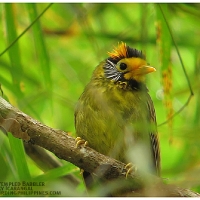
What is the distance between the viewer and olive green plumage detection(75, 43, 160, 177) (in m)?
1.95

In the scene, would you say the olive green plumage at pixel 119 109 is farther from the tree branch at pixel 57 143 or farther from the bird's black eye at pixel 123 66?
the tree branch at pixel 57 143

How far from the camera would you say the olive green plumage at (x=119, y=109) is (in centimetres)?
195

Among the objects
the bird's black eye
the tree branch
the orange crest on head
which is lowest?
the tree branch

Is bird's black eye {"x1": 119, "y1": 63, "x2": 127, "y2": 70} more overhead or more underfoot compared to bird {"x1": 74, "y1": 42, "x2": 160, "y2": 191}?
more overhead

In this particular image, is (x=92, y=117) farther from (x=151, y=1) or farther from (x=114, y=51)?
(x=151, y=1)

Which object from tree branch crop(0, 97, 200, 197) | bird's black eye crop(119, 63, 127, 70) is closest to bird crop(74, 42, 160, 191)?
bird's black eye crop(119, 63, 127, 70)

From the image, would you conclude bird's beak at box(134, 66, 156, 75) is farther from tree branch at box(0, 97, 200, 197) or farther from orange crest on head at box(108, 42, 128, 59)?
tree branch at box(0, 97, 200, 197)

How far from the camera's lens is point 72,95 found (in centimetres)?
223

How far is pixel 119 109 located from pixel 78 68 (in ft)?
1.41

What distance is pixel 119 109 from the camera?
6.59 ft

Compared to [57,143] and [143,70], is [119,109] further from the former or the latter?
[57,143]

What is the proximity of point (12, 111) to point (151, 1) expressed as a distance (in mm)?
774

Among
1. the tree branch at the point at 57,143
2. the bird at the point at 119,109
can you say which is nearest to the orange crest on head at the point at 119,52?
the bird at the point at 119,109

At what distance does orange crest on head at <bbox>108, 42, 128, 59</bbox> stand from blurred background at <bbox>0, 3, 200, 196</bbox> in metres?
0.03
